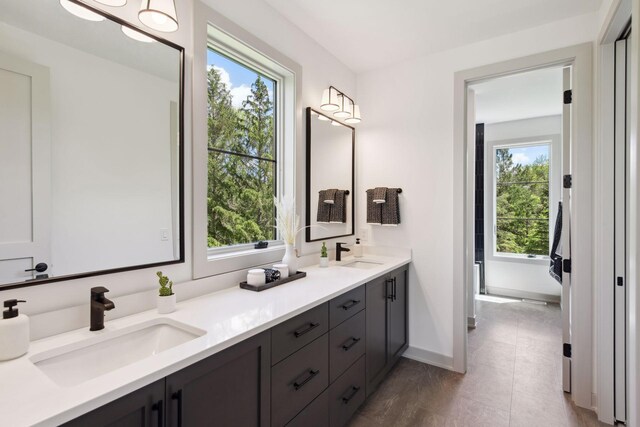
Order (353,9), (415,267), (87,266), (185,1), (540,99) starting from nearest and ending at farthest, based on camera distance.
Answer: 1. (87,266)
2. (185,1)
3. (353,9)
4. (415,267)
5. (540,99)

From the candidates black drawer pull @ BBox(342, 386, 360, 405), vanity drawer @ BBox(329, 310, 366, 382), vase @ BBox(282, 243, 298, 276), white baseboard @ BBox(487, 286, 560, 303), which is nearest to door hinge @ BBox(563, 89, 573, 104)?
vanity drawer @ BBox(329, 310, 366, 382)

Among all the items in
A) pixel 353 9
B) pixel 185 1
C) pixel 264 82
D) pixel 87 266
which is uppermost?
pixel 353 9

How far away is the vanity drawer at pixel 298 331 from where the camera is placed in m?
1.37

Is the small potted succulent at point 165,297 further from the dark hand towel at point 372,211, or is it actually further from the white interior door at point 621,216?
the white interior door at point 621,216

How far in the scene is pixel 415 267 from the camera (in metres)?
2.86

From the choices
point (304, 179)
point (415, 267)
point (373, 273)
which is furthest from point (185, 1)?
point (415, 267)

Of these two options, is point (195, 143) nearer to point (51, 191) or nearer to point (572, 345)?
point (51, 191)

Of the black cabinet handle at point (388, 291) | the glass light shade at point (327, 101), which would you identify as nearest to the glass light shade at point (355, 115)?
the glass light shade at point (327, 101)

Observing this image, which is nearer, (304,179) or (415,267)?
(304,179)

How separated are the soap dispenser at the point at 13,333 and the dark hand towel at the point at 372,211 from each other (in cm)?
244

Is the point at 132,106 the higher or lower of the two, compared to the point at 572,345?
higher

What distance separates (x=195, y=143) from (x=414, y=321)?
233cm

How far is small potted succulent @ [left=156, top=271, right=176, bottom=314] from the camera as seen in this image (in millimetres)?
1383

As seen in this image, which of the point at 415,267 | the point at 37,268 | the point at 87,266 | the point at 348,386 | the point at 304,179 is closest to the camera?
the point at 37,268
